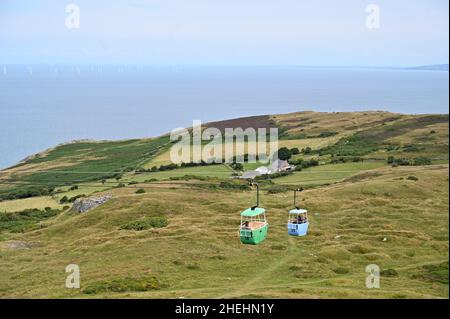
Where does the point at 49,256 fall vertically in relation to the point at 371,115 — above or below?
below

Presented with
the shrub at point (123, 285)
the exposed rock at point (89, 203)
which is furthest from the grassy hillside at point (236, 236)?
the exposed rock at point (89, 203)

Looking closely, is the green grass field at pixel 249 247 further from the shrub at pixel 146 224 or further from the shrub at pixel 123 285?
the shrub at pixel 146 224

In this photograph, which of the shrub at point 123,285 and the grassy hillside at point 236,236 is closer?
the shrub at point 123,285

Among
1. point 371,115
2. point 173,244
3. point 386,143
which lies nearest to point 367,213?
point 173,244

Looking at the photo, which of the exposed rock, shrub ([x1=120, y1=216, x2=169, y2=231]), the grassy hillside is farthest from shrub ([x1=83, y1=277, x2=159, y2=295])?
the exposed rock

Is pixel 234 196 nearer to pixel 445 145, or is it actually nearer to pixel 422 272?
pixel 422 272

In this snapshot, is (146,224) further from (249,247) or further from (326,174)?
(326,174)
